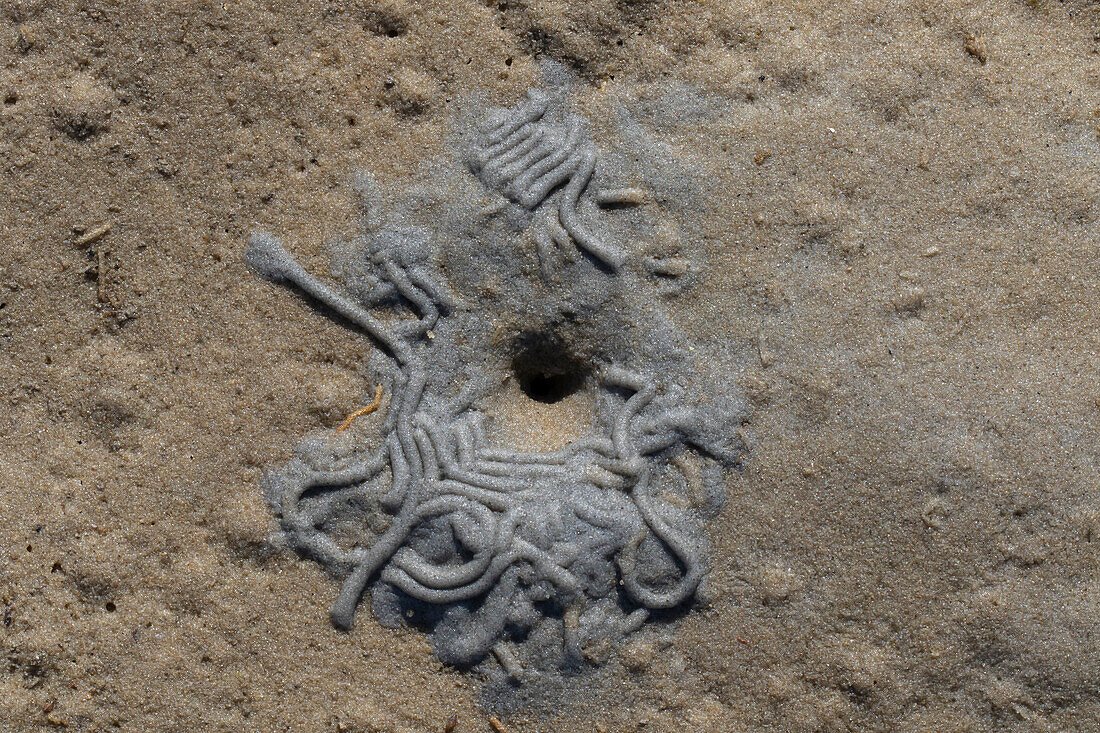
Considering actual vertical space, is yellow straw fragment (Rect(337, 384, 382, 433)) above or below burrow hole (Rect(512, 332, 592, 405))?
below

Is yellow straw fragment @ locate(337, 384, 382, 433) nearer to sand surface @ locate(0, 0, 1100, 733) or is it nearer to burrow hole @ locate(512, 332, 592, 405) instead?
sand surface @ locate(0, 0, 1100, 733)

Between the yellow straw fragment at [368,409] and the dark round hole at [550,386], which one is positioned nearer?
the yellow straw fragment at [368,409]

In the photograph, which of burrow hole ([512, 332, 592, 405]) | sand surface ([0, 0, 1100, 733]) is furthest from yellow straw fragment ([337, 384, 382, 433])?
burrow hole ([512, 332, 592, 405])

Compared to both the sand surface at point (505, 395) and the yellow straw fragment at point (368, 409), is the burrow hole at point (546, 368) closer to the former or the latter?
the sand surface at point (505, 395)

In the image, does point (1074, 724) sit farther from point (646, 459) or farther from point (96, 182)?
point (96, 182)

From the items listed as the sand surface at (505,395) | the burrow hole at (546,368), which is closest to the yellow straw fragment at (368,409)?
the sand surface at (505,395)

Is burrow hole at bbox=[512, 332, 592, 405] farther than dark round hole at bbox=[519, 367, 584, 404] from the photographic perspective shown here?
No
